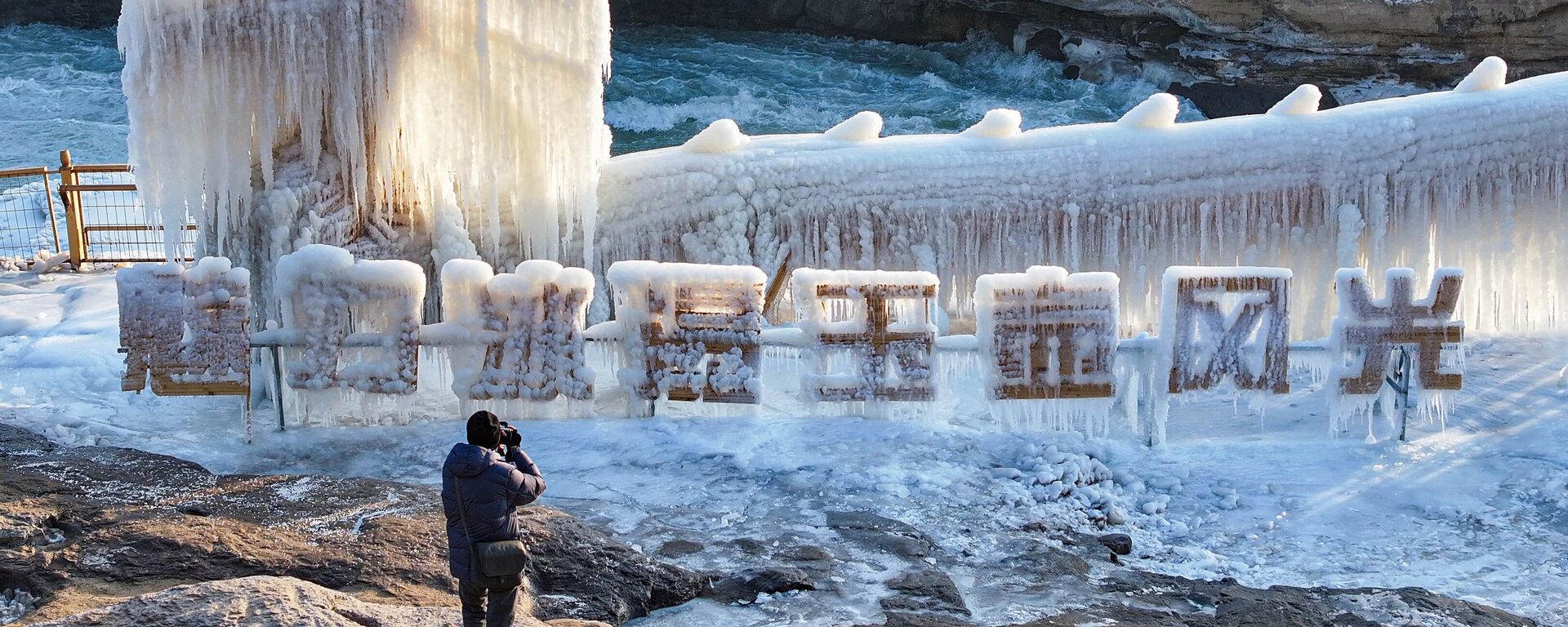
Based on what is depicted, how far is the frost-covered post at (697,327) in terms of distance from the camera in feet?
21.9

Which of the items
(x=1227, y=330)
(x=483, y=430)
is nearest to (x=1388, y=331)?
(x=1227, y=330)

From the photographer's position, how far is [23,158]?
21375 millimetres

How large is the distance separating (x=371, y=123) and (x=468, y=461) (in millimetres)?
3896

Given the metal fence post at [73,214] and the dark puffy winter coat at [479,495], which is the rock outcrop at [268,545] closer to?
the dark puffy winter coat at [479,495]

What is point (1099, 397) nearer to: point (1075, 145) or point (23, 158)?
point (1075, 145)

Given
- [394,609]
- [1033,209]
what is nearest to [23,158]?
[1033,209]

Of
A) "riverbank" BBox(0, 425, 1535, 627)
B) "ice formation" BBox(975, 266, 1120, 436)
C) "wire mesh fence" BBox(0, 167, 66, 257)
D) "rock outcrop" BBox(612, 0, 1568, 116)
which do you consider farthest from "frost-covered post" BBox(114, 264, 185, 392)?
"rock outcrop" BBox(612, 0, 1568, 116)

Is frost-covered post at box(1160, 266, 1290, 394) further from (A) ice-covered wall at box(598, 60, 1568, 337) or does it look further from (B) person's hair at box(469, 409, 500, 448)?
(B) person's hair at box(469, 409, 500, 448)

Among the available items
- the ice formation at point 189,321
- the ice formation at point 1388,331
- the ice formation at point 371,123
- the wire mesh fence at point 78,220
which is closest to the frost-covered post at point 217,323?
the ice formation at point 189,321

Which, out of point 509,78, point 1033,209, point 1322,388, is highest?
point 509,78

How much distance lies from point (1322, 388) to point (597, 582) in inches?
191

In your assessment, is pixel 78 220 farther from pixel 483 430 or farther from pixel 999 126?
pixel 483 430

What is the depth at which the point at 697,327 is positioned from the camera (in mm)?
6711

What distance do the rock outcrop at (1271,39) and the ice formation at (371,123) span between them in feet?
51.0
